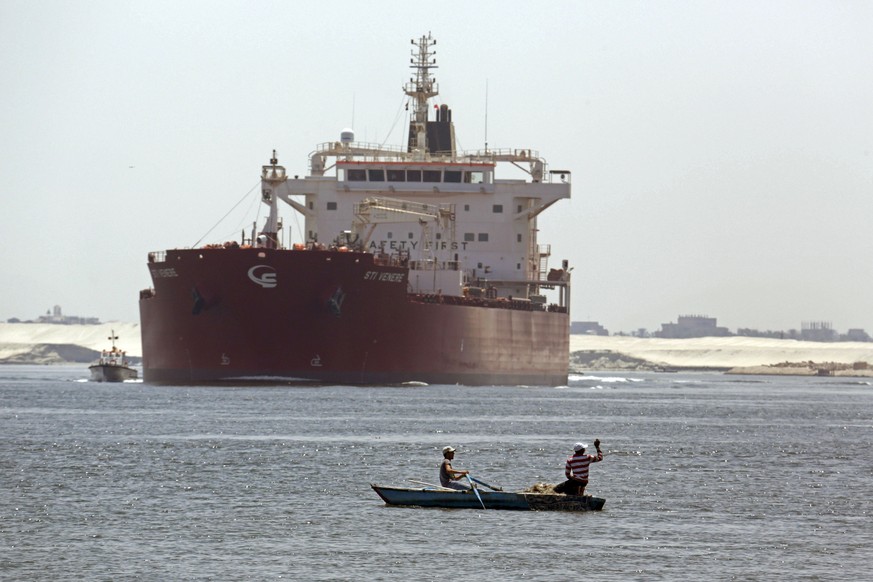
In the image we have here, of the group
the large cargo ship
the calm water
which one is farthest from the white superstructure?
the calm water

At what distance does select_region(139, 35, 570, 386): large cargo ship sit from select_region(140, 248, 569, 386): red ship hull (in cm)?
5

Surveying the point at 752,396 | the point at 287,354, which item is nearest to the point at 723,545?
the point at 287,354

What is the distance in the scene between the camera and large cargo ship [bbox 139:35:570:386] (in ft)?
189

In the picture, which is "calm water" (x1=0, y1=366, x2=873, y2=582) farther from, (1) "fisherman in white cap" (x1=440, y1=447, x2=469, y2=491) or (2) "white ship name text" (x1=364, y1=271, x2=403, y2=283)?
(2) "white ship name text" (x1=364, y1=271, x2=403, y2=283)

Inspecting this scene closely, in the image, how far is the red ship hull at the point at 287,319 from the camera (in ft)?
188

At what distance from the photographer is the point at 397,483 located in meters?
29.5

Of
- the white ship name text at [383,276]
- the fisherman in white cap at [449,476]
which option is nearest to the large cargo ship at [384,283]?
the white ship name text at [383,276]

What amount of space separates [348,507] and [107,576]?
6.73m

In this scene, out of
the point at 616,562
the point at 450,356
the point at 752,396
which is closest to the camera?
the point at 616,562

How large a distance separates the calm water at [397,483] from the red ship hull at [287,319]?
5.53 m

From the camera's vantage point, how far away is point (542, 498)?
1016 inches

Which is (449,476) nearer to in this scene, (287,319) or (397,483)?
(397,483)

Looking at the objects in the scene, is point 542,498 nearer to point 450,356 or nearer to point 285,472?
point 285,472

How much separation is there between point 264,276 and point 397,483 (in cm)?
2822
